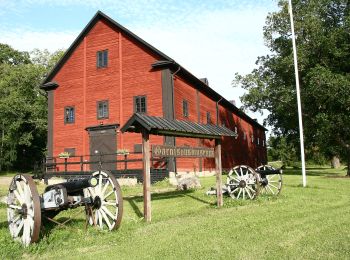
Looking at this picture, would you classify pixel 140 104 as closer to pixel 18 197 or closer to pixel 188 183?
pixel 188 183

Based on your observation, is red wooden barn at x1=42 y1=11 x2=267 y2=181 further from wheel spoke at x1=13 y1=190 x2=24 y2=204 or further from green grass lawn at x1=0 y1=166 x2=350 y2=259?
wheel spoke at x1=13 y1=190 x2=24 y2=204

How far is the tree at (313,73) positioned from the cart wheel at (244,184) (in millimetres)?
13892

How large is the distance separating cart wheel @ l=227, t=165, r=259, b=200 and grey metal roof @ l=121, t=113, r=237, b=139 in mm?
1624

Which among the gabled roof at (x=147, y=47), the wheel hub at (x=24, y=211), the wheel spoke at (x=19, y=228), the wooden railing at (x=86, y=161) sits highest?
the gabled roof at (x=147, y=47)

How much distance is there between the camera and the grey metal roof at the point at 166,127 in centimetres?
972

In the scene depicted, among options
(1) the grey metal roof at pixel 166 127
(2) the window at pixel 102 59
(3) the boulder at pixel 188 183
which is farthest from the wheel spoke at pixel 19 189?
(2) the window at pixel 102 59

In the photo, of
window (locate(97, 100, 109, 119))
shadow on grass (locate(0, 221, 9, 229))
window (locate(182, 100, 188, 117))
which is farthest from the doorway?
shadow on grass (locate(0, 221, 9, 229))

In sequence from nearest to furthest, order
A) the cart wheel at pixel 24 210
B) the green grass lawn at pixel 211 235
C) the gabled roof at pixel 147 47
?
the green grass lawn at pixel 211 235, the cart wheel at pixel 24 210, the gabled roof at pixel 147 47

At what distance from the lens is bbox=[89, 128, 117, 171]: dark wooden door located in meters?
26.1

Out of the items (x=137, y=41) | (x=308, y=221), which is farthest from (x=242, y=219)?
(x=137, y=41)

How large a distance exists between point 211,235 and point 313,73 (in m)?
20.1

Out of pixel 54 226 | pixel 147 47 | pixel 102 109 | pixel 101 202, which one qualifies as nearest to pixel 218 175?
pixel 101 202

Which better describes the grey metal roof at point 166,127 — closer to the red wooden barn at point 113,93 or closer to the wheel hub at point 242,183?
the wheel hub at point 242,183

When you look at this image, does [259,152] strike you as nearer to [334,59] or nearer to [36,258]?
[334,59]
